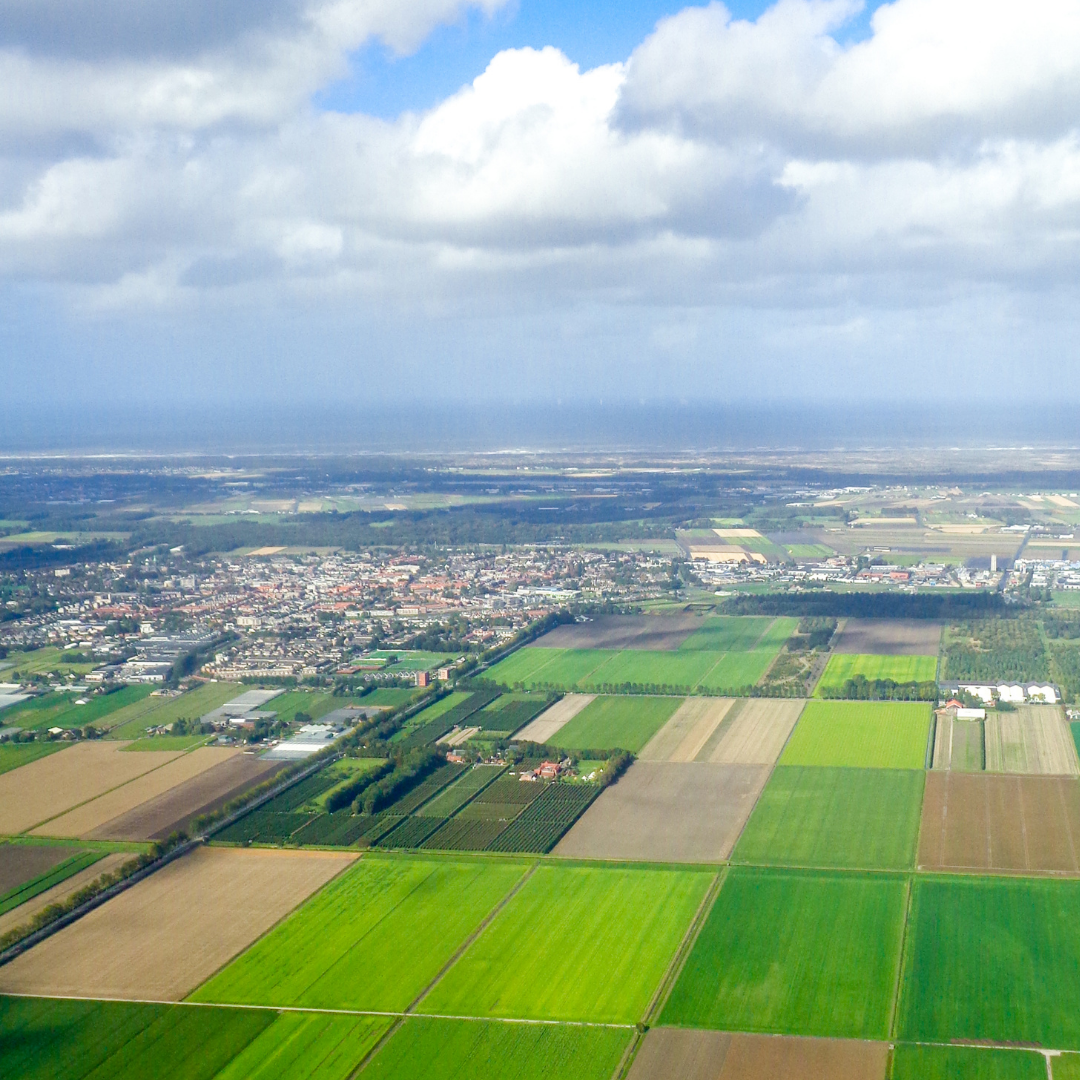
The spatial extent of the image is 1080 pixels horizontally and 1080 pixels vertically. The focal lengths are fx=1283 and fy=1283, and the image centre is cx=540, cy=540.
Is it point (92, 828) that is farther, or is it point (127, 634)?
point (127, 634)

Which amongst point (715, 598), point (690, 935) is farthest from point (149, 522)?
point (690, 935)

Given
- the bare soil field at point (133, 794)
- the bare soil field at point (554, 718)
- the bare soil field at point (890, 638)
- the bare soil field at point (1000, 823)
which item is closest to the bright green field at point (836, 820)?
the bare soil field at point (1000, 823)

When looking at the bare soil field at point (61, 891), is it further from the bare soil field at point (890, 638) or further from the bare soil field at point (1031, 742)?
the bare soil field at point (890, 638)

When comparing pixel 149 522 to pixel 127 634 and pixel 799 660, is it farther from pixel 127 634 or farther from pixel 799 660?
pixel 799 660

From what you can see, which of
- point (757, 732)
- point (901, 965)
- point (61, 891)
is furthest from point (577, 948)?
point (757, 732)

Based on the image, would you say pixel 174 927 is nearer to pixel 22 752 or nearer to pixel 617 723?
pixel 22 752

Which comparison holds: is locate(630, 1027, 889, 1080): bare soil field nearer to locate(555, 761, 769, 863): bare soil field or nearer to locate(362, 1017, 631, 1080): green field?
locate(362, 1017, 631, 1080): green field
